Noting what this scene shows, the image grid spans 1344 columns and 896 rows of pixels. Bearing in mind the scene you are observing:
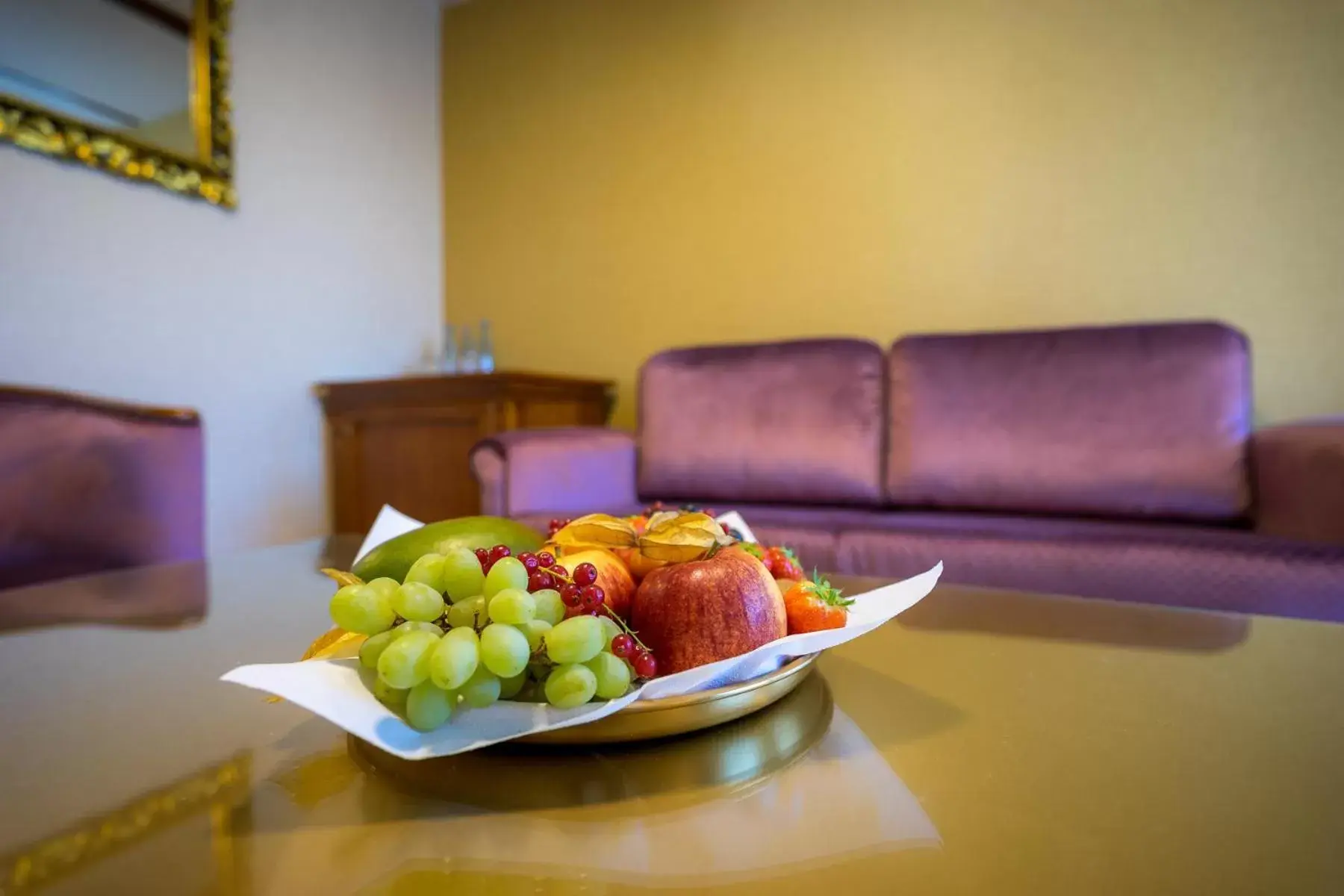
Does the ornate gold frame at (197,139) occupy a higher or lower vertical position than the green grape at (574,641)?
higher

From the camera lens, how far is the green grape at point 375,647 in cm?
39

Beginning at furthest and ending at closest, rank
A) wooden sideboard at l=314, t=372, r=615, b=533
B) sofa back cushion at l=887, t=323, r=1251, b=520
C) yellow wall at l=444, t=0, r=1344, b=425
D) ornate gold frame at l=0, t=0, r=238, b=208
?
wooden sideboard at l=314, t=372, r=615, b=533
yellow wall at l=444, t=0, r=1344, b=425
ornate gold frame at l=0, t=0, r=238, b=208
sofa back cushion at l=887, t=323, r=1251, b=520

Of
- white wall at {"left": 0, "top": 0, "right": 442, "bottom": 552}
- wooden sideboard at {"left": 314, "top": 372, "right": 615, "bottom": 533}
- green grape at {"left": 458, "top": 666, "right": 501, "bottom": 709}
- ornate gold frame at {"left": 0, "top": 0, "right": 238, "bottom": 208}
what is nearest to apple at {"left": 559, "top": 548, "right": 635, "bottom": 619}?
green grape at {"left": 458, "top": 666, "right": 501, "bottom": 709}

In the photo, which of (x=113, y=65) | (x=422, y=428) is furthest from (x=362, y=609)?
(x=113, y=65)

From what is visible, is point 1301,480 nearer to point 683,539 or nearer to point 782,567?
point 782,567

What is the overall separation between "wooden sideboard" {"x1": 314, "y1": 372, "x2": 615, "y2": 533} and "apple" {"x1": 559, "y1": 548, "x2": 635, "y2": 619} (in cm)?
184

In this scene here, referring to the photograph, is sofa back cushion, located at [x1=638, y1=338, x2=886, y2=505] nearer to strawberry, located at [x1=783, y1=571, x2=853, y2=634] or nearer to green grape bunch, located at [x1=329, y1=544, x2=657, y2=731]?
strawberry, located at [x1=783, y1=571, x2=853, y2=634]

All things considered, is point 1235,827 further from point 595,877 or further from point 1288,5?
point 1288,5

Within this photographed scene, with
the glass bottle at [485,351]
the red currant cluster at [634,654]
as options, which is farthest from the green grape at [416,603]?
the glass bottle at [485,351]

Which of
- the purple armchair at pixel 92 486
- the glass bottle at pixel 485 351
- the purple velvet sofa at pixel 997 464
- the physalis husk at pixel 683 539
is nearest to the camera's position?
the physalis husk at pixel 683 539

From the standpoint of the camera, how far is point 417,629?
39 cm

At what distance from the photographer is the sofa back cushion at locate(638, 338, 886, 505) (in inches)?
80.3

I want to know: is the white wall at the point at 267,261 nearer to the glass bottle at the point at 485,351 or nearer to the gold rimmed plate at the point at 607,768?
the glass bottle at the point at 485,351

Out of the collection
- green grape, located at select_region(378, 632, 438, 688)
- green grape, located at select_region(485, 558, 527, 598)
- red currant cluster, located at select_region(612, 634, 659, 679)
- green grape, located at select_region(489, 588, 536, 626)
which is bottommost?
red currant cluster, located at select_region(612, 634, 659, 679)
